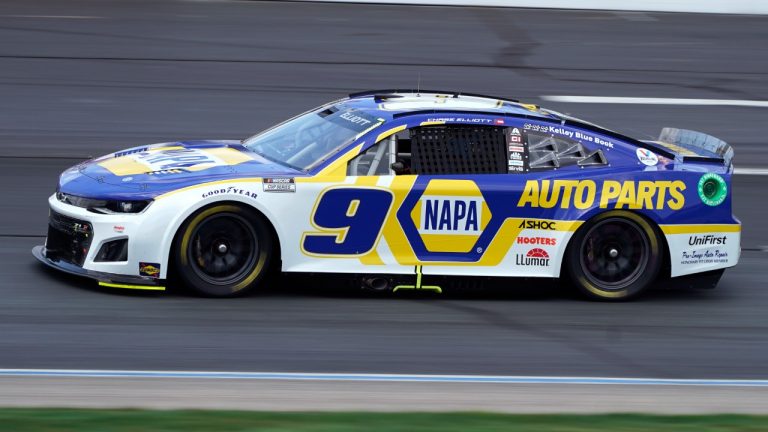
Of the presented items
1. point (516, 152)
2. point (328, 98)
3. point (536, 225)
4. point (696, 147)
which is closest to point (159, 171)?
point (516, 152)

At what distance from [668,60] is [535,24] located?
243 centimetres

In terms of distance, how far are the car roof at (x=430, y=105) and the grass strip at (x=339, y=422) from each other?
3.13 meters

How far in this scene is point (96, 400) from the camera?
605 centimetres

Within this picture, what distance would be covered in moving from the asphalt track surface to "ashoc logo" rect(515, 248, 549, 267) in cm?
24

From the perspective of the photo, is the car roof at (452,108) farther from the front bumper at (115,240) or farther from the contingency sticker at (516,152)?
the front bumper at (115,240)

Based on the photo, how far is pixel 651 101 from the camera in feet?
51.2

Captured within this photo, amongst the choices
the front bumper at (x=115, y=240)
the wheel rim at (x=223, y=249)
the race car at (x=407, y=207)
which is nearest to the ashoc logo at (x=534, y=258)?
the race car at (x=407, y=207)

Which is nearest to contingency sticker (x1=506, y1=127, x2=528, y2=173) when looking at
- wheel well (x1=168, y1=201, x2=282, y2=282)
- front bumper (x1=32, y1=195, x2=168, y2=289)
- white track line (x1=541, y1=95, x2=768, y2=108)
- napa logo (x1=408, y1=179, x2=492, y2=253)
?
napa logo (x1=408, y1=179, x2=492, y2=253)

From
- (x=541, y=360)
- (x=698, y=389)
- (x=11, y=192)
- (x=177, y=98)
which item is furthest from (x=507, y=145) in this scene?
(x=177, y=98)

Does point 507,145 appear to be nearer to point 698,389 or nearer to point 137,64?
point 698,389

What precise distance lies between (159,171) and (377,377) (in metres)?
2.40

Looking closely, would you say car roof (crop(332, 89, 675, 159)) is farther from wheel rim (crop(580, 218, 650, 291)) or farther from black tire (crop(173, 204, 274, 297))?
black tire (crop(173, 204, 274, 297))

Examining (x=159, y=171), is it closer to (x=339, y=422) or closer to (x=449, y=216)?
(x=449, y=216)

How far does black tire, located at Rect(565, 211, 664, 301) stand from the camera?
8555mm
